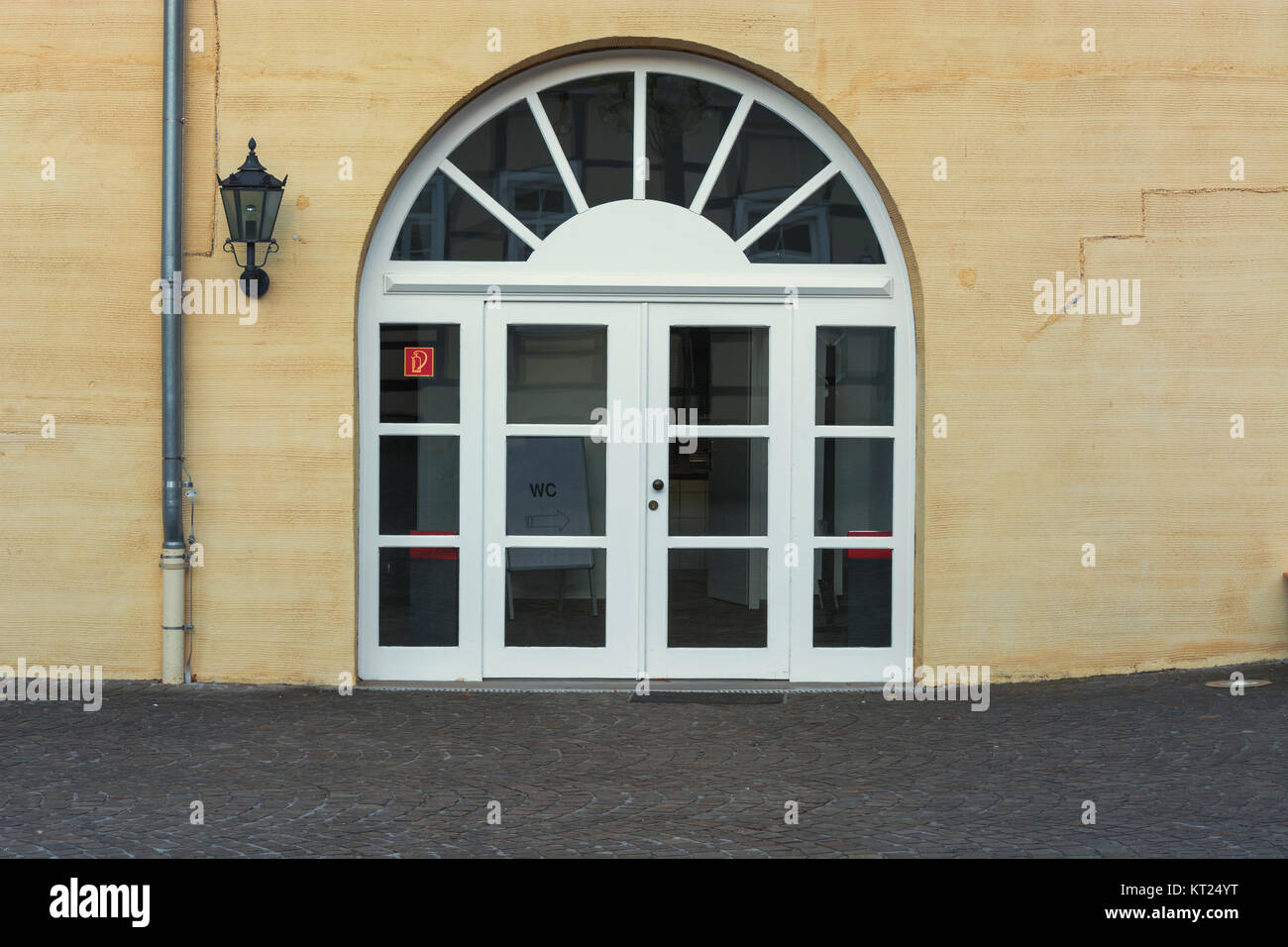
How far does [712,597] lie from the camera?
811 cm

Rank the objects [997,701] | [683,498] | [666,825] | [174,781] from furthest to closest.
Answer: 1. [683,498]
2. [997,701]
3. [174,781]
4. [666,825]

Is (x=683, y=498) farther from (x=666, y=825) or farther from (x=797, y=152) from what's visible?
(x=666, y=825)

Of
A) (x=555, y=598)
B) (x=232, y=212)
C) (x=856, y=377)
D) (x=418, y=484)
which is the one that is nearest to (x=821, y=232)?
(x=856, y=377)

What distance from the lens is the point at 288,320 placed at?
25.7ft

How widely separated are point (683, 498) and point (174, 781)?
3317 millimetres

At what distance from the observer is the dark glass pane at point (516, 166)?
805 cm

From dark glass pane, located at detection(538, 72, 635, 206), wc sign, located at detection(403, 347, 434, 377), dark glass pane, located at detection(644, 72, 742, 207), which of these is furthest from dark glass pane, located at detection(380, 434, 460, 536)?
dark glass pane, located at detection(644, 72, 742, 207)

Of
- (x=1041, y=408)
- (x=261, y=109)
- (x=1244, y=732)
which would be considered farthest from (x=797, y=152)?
(x=1244, y=732)

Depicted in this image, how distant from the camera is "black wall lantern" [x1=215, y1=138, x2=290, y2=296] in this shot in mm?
7512

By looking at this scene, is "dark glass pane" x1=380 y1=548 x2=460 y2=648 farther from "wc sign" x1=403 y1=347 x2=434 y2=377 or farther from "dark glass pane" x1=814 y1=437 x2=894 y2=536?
"dark glass pane" x1=814 y1=437 x2=894 y2=536

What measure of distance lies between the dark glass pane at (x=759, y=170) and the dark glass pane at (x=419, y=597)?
2493 mm

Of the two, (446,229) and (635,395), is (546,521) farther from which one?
(446,229)

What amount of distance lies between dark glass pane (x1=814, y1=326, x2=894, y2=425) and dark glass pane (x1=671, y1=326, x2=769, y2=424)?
0.33 m

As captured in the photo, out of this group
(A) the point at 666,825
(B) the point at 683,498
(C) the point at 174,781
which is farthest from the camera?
(B) the point at 683,498
